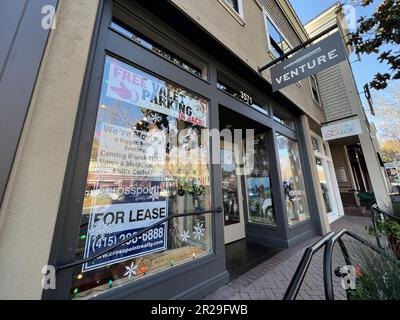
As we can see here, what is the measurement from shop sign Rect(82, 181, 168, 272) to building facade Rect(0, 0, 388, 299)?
0.01 m

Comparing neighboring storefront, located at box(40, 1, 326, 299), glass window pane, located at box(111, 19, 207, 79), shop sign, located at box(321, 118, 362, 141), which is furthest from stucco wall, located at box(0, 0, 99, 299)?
shop sign, located at box(321, 118, 362, 141)

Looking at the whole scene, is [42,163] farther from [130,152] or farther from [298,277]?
[298,277]

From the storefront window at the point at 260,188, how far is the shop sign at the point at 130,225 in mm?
3430

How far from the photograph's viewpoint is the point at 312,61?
3.23 meters

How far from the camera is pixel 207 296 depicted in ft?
7.90

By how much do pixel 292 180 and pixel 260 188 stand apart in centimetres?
106

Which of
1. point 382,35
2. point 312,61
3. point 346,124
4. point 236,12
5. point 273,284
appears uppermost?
point 236,12

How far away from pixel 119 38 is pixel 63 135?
1.44m

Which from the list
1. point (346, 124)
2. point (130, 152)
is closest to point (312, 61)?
point (130, 152)

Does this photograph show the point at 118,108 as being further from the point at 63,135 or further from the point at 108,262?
the point at 108,262

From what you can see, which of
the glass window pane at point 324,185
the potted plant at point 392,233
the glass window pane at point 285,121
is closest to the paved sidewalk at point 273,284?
the potted plant at point 392,233

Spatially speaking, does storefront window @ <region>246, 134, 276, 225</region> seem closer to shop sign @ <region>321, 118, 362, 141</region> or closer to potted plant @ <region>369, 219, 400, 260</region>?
potted plant @ <region>369, 219, 400, 260</region>
